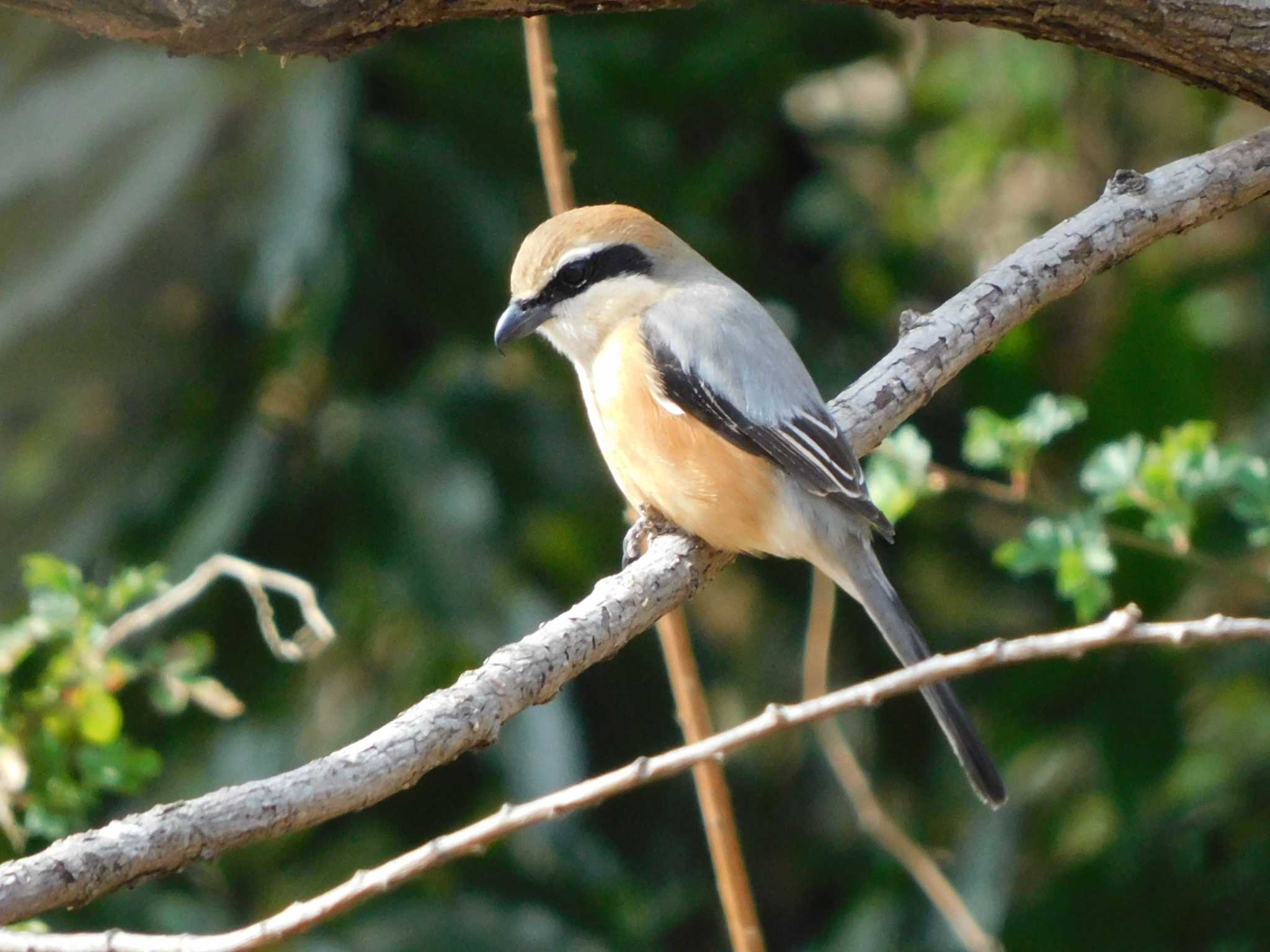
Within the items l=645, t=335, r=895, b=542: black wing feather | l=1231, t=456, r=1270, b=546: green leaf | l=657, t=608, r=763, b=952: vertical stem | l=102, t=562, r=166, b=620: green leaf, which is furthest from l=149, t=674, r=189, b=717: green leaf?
l=1231, t=456, r=1270, b=546: green leaf

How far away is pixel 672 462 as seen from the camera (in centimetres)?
281

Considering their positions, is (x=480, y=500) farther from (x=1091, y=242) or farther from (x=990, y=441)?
(x=1091, y=242)

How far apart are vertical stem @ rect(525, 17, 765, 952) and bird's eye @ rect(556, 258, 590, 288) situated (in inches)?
7.8

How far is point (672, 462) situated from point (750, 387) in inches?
8.3

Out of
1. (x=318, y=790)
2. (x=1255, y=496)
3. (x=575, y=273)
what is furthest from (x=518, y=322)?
(x=318, y=790)

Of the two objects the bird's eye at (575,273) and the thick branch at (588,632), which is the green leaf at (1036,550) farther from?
the bird's eye at (575,273)

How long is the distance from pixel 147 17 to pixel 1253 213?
382cm

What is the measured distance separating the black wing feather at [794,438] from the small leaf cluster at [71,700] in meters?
0.99

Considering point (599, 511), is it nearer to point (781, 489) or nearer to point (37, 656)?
point (781, 489)

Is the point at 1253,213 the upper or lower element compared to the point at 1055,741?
upper

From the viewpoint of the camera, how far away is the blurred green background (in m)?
3.25

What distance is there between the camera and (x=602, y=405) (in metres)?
2.95

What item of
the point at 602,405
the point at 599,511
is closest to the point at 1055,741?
the point at 599,511

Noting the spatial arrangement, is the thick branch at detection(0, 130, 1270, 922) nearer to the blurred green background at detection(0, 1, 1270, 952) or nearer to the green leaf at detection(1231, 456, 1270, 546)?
the green leaf at detection(1231, 456, 1270, 546)
